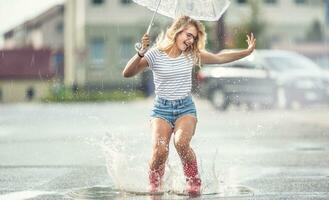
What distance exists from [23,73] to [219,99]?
6161cm

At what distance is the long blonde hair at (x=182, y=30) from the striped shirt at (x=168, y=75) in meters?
0.09

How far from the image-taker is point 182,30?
773cm

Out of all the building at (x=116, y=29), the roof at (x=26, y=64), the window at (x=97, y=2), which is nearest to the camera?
the building at (x=116, y=29)

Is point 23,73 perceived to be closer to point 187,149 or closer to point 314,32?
point 314,32

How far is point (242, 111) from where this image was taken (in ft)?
86.2

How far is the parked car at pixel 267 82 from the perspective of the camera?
2598 centimetres

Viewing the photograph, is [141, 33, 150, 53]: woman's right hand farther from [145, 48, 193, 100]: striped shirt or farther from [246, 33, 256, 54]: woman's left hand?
[246, 33, 256, 54]: woman's left hand

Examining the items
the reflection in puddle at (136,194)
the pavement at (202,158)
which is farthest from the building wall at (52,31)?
the reflection in puddle at (136,194)

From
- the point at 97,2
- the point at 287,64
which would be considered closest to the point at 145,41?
the point at 287,64

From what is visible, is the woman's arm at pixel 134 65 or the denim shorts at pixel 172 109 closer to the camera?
the woman's arm at pixel 134 65

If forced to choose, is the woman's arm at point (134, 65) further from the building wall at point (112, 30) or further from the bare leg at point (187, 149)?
the building wall at point (112, 30)

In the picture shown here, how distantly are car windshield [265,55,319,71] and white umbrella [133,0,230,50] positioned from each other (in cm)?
1869

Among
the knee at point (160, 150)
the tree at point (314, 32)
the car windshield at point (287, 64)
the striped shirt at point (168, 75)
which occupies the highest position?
the tree at point (314, 32)

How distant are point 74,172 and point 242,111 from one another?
16.2 meters
